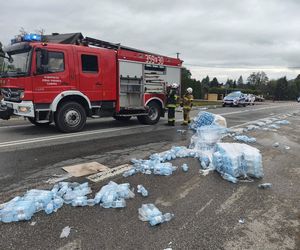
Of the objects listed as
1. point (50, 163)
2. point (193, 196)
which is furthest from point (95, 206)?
point (50, 163)

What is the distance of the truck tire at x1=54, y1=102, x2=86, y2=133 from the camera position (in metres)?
9.69

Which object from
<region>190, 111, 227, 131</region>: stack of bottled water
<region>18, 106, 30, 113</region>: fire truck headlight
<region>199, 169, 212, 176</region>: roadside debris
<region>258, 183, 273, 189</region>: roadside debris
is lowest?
<region>258, 183, 273, 189</region>: roadside debris

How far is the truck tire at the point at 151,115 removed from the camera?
12.7 m

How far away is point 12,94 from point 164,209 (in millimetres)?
6983

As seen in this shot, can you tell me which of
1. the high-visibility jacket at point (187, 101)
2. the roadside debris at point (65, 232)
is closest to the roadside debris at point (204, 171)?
the roadside debris at point (65, 232)

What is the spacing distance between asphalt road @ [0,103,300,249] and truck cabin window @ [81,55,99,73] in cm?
301

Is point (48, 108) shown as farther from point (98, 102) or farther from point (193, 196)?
point (193, 196)

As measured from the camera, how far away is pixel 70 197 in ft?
14.3

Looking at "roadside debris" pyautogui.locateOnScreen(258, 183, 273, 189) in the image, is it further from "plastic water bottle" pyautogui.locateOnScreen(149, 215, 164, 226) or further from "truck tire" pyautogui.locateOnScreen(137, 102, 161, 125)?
"truck tire" pyautogui.locateOnScreen(137, 102, 161, 125)

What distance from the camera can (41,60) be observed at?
910 centimetres

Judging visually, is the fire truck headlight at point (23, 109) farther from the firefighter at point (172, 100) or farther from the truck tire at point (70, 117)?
the firefighter at point (172, 100)

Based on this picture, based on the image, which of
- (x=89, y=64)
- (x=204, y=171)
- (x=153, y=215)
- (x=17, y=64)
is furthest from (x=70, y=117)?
(x=153, y=215)

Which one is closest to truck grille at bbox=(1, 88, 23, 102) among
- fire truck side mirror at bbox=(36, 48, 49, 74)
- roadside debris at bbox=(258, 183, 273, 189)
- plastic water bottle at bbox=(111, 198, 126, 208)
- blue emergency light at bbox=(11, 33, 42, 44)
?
fire truck side mirror at bbox=(36, 48, 49, 74)

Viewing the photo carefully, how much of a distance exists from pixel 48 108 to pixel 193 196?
611cm
